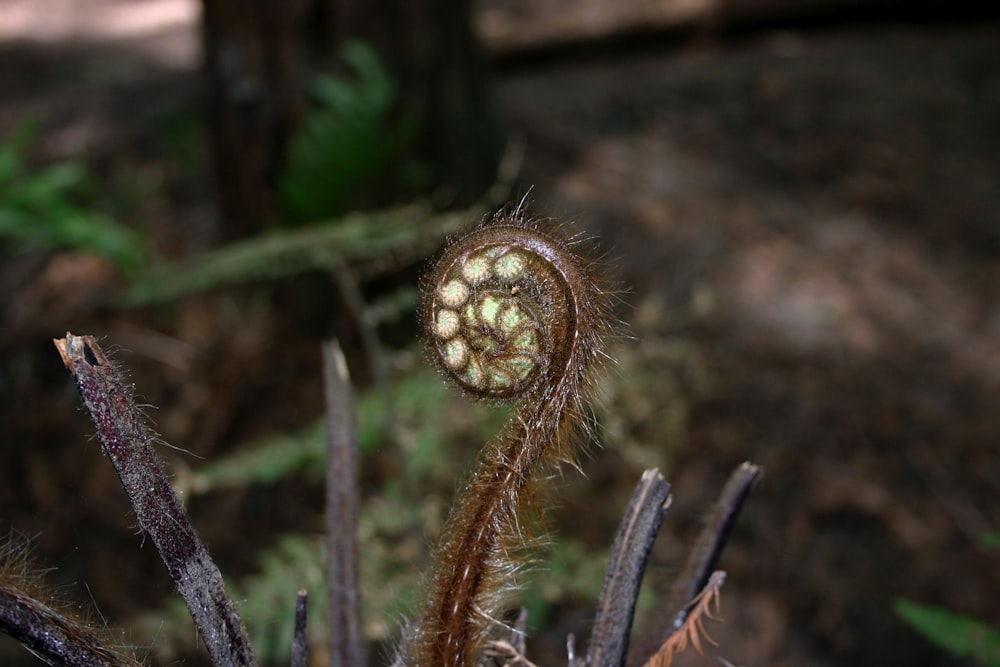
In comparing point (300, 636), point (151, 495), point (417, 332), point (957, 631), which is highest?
point (151, 495)

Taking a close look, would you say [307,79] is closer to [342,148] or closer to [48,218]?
[342,148]

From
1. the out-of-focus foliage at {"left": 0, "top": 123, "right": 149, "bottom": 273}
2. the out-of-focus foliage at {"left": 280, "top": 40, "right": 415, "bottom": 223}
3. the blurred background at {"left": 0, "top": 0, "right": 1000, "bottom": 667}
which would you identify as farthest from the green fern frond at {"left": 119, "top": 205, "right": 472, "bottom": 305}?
the out-of-focus foliage at {"left": 0, "top": 123, "right": 149, "bottom": 273}

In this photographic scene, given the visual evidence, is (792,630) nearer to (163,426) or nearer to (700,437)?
(700,437)

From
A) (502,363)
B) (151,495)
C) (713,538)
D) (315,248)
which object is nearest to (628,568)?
(713,538)

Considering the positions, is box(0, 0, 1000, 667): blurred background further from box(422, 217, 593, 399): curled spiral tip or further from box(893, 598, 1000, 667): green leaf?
box(422, 217, 593, 399): curled spiral tip

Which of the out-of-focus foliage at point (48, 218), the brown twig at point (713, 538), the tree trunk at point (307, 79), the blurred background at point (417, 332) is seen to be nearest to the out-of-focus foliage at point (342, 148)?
the blurred background at point (417, 332)

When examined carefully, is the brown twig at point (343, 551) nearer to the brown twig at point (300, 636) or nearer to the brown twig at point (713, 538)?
the brown twig at point (300, 636)
